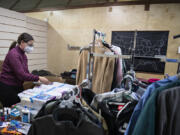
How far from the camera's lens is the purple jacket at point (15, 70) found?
1616 mm

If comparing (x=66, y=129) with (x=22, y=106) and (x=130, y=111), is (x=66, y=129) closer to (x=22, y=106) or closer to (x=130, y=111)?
(x=130, y=111)

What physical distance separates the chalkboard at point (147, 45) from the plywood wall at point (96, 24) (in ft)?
0.38

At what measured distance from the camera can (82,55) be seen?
2.15m

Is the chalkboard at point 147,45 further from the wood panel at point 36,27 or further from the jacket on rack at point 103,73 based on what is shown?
the wood panel at point 36,27

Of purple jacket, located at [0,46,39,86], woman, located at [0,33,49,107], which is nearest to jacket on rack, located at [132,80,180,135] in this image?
woman, located at [0,33,49,107]

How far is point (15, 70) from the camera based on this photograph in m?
1.62

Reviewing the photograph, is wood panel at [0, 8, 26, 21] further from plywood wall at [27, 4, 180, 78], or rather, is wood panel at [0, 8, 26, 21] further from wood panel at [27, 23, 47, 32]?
plywood wall at [27, 4, 180, 78]

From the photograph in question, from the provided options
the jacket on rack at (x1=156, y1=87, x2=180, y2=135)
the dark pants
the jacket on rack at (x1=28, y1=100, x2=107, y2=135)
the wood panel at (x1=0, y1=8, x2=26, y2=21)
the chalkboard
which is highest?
the wood panel at (x1=0, y1=8, x2=26, y2=21)

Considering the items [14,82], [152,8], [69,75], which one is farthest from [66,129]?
[152,8]

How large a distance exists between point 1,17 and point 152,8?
3.45m

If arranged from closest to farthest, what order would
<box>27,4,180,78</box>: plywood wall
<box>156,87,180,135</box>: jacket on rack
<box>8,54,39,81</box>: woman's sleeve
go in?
<box>156,87,180,135</box>: jacket on rack
<box>8,54,39,81</box>: woman's sleeve
<box>27,4,180,78</box>: plywood wall

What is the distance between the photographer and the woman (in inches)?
63.7

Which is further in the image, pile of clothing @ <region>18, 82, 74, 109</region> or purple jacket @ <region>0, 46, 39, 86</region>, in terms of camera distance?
purple jacket @ <region>0, 46, 39, 86</region>

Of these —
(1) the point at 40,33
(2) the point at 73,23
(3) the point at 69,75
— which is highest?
(2) the point at 73,23
